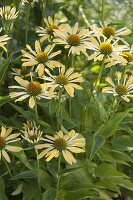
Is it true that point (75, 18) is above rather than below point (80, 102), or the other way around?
above

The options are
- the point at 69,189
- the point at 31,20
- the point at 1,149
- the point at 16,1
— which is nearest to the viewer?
the point at 1,149

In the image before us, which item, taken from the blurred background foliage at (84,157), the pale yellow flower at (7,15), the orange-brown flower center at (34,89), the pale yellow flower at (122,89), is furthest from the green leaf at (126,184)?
the pale yellow flower at (7,15)

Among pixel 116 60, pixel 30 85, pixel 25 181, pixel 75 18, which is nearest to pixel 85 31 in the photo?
pixel 116 60

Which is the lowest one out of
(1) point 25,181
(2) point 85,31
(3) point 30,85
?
(1) point 25,181

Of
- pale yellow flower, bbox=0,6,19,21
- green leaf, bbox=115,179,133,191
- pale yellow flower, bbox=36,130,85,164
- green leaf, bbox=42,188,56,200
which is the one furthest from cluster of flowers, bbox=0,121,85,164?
pale yellow flower, bbox=0,6,19,21

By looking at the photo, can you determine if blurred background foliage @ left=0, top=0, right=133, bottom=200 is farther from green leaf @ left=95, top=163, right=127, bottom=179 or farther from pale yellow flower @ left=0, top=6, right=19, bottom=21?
pale yellow flower @ left=0, top=6, right=19, bottom=21

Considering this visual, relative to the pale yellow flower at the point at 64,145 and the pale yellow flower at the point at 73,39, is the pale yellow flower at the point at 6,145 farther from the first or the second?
the pale yellow flower at the point at 73,39

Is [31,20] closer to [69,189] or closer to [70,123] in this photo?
[70,123]
